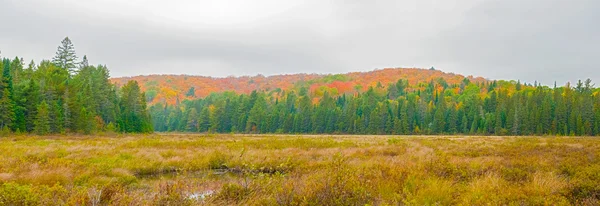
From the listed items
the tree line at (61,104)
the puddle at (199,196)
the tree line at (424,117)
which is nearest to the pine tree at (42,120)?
the tree line at (61,104)

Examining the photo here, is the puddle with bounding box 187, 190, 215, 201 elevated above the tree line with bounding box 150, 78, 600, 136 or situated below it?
above

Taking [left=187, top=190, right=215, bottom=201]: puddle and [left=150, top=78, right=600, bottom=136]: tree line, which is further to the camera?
[left=150, top=78, right=600, bottom=136]: tree line

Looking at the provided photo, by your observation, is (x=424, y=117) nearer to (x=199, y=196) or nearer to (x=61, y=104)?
(x=61, y=104)

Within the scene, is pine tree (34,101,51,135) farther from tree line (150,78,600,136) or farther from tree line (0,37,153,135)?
tree line (150,78,600,136)

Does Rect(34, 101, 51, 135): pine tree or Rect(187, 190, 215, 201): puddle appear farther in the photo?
Rect(34, 101, 51, 135): pine tree

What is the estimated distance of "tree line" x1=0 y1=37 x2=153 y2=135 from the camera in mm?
44594

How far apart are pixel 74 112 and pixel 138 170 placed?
146ft

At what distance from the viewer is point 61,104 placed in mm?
51938

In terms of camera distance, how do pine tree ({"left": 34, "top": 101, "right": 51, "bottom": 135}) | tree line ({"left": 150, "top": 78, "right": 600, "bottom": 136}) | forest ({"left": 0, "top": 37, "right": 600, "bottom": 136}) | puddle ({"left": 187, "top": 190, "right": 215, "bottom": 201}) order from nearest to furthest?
puddle ({"left": 187, "top": 190, "right": 215, "bottom": 201}), pine tree ({"left": 34, "top": 101, "right": 51, "bottom": 135}), forest ({"left": 0, "top": 37, "right": 600, "bottom": 136}), tree line ({"left": 150, "top": 78, "right": 600, "bottom": 136})

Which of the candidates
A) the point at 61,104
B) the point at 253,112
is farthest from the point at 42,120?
the point at 253,112

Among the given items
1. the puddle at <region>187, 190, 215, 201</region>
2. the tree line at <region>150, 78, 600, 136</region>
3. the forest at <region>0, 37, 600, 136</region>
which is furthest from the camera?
the tree line at <region>150, 78, 600, 136</region>

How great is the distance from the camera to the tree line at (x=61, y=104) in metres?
44.6

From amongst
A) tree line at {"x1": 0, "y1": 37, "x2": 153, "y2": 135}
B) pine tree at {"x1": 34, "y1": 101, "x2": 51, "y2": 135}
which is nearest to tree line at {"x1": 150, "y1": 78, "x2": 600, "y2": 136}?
tree line at {"x1": 0, "y1": 37, "x2": 153, "y2": 135}

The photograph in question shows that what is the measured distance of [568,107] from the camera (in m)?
91.0
